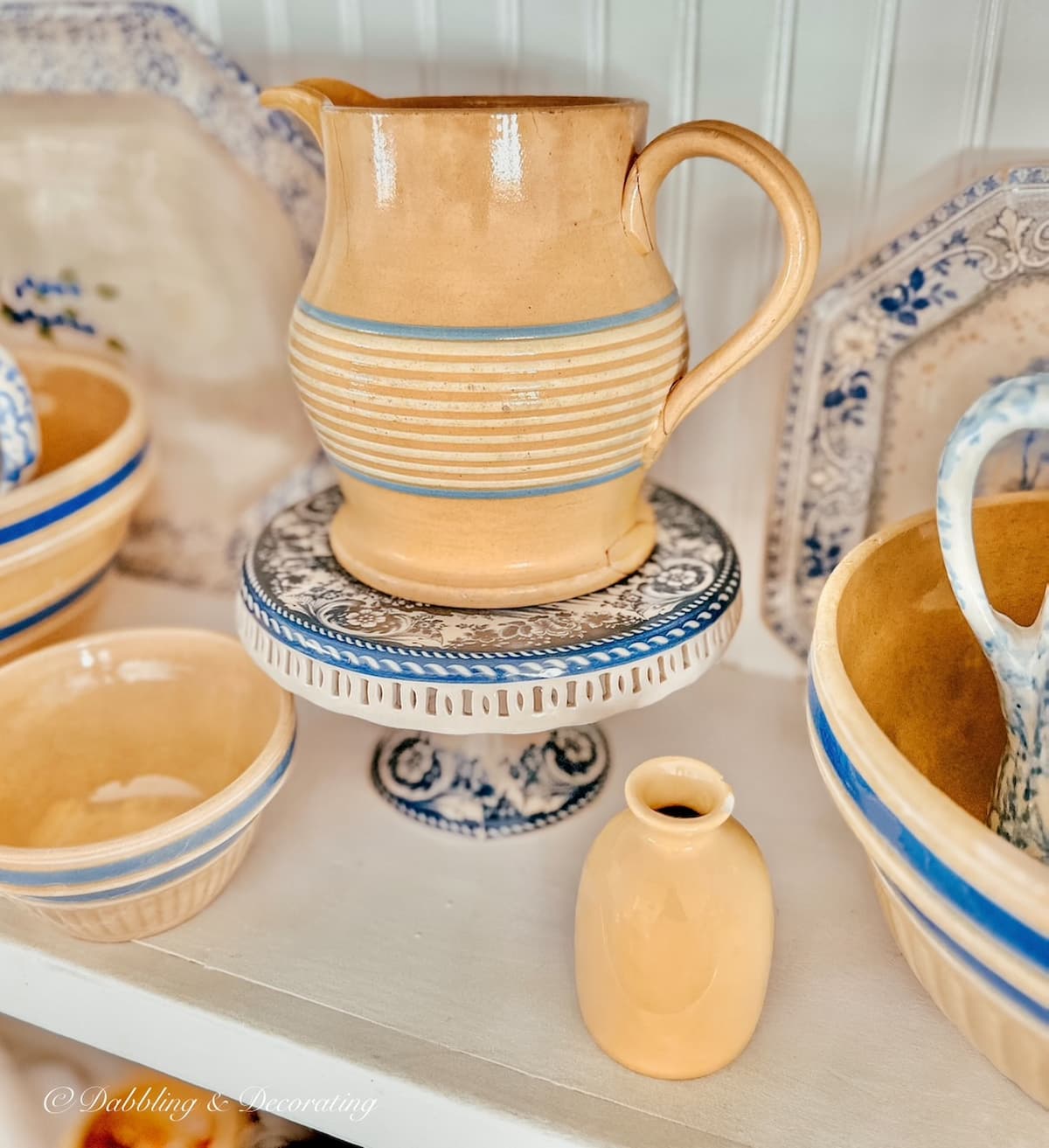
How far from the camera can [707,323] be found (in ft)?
1.70

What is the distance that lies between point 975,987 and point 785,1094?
0.11 metres

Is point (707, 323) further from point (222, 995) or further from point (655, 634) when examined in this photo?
point (222, 995)

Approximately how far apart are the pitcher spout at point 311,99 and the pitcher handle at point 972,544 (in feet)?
0.87

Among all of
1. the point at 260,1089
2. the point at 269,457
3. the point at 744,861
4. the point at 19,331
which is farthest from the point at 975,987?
the point at 19,331

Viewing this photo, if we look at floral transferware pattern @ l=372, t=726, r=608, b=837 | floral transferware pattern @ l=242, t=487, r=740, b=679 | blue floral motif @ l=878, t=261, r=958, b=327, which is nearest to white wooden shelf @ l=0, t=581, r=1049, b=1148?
floral transferware pattern @ l=372, t=726, r=608, b=837

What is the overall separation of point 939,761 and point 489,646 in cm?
19

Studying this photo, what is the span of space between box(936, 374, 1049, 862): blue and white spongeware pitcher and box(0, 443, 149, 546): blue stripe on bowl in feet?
1.33

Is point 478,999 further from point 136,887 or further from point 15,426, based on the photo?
point 15,426

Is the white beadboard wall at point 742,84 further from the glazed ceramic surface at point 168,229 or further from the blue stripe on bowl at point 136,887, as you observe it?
the blue stripe on bowl at point 136,887

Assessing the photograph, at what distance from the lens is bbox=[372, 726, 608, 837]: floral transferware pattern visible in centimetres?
48

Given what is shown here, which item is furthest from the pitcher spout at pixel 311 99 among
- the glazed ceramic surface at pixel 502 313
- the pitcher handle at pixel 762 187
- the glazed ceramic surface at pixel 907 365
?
the glazed ceramic surface at pixel 907 365

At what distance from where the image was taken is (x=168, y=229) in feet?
1.94

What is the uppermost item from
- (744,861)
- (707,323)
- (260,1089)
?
(707,323)

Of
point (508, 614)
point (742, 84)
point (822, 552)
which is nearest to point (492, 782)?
point (508, 614)
